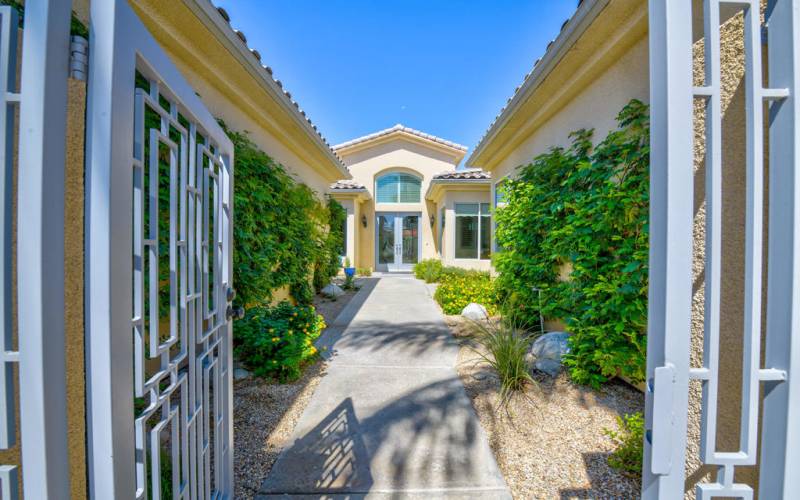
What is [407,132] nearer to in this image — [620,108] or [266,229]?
[266,229]

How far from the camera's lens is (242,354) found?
11.7 ft

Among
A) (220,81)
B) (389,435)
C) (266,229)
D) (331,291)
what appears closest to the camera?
(389,435)

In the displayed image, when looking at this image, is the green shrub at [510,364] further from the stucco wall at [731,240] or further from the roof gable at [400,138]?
the roof gable at [400,138]

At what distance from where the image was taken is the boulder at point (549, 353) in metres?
3.54

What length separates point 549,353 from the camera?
3.71 meters

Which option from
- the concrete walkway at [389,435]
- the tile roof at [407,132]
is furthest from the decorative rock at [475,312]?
the tile roof at [407,132]

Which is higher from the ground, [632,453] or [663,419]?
[663,419]

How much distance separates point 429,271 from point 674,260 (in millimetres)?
9798

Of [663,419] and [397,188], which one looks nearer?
[663,419]

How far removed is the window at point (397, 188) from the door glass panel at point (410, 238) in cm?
89

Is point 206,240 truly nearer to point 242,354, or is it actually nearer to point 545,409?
point 242,354

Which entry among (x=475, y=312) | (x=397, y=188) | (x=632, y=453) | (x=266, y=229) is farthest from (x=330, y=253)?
(x=397, y=188)

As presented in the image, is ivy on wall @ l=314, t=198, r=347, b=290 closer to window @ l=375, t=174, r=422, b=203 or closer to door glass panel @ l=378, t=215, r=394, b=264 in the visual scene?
door glass panel @ l=378, t=215, r=394, b=264

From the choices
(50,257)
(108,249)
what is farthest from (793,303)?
(50,257)
